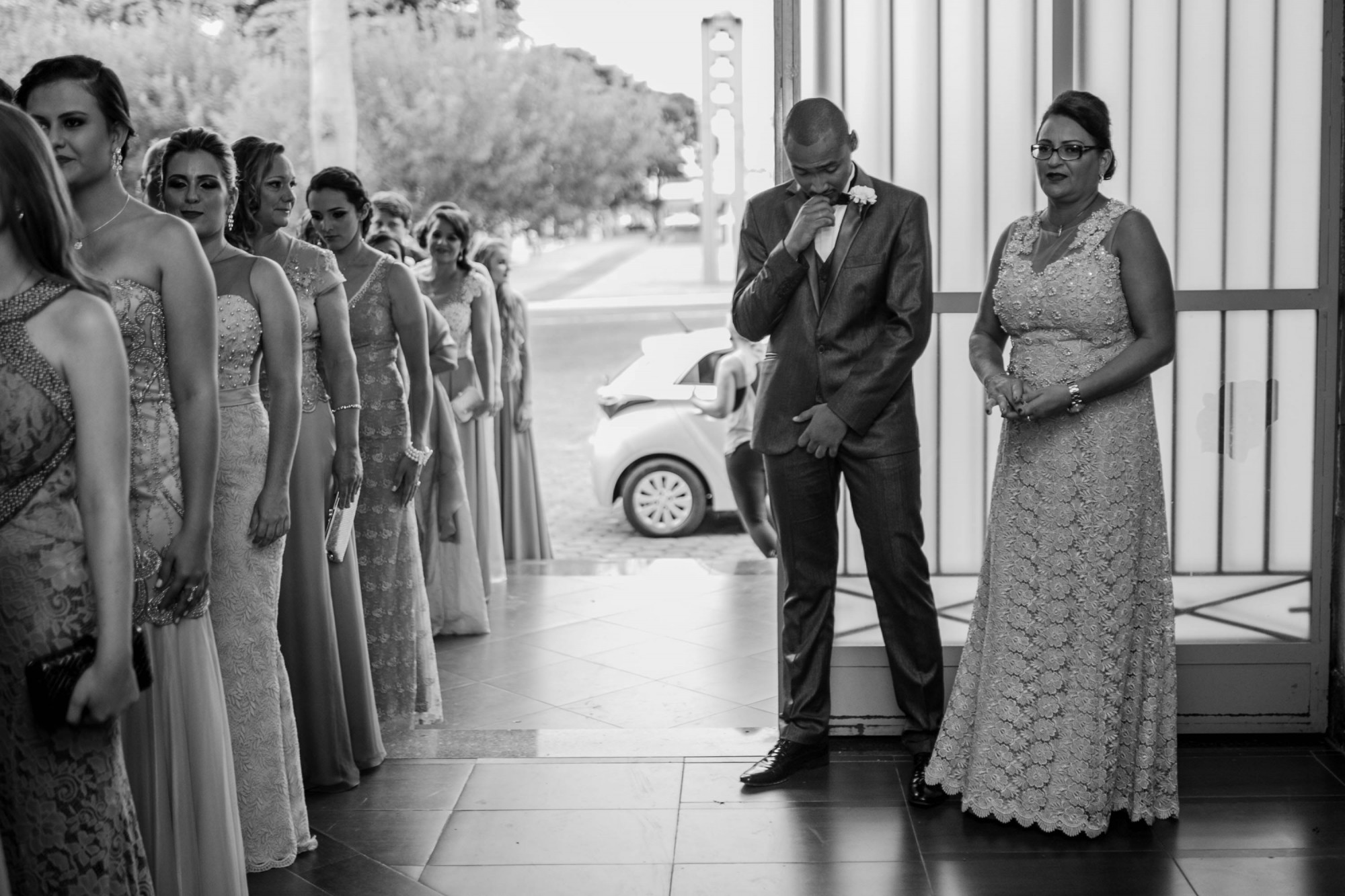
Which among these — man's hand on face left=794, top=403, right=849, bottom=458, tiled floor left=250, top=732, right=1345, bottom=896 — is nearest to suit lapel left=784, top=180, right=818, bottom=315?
man's hand on face left=794, top=403, right=849, bottom=458

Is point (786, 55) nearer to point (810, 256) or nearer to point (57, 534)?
point (810, 256)

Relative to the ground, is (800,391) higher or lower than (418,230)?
lower

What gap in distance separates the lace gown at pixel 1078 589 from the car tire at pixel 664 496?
22.4 feet

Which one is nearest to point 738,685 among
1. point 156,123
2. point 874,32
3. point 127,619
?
point 874,32

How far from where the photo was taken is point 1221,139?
4.79 m

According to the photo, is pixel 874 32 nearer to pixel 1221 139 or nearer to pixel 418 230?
pixel 1221 139

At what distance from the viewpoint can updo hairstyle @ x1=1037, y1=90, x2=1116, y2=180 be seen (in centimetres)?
395

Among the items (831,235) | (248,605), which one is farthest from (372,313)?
(831,235)

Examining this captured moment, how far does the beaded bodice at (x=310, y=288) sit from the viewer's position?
4.43 metres

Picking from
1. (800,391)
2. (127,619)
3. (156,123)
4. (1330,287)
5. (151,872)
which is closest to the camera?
(127,619)

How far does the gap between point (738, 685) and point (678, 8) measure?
22202mm

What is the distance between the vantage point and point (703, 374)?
1062cm

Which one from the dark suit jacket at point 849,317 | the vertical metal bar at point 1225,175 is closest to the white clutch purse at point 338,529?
the dark suit jacket at point 849,317

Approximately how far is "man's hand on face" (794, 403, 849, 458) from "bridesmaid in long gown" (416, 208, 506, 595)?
3.34 metres
